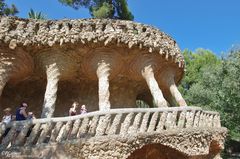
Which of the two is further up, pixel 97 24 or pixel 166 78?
pixel 97 24

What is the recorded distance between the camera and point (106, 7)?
19.4m

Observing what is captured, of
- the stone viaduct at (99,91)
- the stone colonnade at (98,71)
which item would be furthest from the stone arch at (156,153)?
the stone colonnade at (98,71)

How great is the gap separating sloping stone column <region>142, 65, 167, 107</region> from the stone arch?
185 centimetres

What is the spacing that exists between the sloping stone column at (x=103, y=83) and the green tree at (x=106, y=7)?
8.93 meters

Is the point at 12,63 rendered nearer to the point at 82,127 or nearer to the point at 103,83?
the point at 103,83

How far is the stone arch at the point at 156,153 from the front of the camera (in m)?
8.99

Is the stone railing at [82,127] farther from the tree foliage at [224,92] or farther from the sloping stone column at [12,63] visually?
the tree foliage at [224,92]

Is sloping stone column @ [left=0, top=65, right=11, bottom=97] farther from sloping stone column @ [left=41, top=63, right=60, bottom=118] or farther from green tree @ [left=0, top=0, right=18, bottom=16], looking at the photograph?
green tree @ [left=0, top=0, right=18, bottom=16]

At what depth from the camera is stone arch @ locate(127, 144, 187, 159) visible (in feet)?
29.5

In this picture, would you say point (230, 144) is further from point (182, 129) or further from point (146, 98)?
point (182, 129)

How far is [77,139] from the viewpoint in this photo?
793cm

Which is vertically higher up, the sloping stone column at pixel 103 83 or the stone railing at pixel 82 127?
the sloping stone column at pixel 103 83

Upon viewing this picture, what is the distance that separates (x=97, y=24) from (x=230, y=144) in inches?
598

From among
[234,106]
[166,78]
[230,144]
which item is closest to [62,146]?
[166,78]
